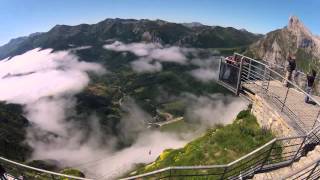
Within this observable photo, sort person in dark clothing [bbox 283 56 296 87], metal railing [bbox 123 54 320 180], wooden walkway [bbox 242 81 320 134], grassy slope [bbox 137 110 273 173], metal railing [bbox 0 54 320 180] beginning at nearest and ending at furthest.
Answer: metal railing [bbox 0 54 320 180]
metal railing [bbox 123 54 320 180]
wooden walkway [bbox 242 81 320 134]
grassy slope [bbox 137 110 273 173]
person in dark clothing [bbox 283 56 296 87]

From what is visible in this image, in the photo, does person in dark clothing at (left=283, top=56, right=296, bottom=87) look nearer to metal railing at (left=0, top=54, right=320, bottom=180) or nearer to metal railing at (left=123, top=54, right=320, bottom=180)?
metal railing at (left=123, top=54, right=320, bottom=180)

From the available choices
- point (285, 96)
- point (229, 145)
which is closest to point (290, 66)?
point (285, 96)

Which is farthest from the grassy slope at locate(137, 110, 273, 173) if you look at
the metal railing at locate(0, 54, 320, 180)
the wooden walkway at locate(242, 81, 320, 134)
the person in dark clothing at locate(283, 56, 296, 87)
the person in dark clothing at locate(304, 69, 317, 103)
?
the person in dark clothing at locate(283, 56, 296, 87)

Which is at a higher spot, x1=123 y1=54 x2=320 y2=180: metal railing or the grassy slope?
x1=123 y1=54 x2=320 y2=180: metal railing

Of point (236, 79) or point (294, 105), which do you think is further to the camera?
point (236, 79)

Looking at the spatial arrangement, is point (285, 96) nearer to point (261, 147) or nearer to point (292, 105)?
point (292, 105)

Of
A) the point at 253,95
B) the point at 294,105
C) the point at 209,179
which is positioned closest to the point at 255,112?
the point at 253,95

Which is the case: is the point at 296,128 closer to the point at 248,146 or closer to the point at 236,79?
the point at 248,146

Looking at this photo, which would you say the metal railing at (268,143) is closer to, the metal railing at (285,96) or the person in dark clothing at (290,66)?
the metal railing at (285,96)

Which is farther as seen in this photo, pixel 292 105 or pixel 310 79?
pixel 310 79

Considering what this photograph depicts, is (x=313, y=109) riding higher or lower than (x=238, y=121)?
higher

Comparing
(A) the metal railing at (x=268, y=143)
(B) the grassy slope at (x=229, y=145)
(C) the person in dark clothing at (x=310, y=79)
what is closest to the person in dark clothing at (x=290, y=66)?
(A) the metal railing at (x=268, y=143)
